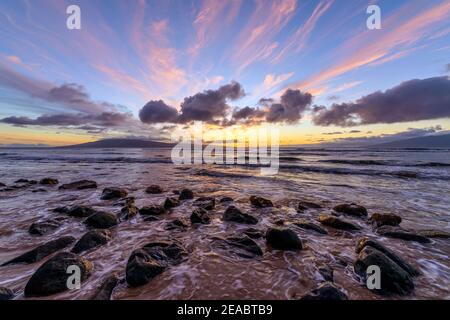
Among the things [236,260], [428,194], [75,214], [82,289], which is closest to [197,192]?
[75,214]

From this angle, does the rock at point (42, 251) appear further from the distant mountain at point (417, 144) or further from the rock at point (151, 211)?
the distant mountain at point (417, 144)

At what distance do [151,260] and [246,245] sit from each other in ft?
7.25

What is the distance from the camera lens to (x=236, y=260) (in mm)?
4637

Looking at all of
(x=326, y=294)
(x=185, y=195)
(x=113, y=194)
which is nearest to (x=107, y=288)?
(x=326, y=294)

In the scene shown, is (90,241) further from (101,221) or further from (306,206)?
(306,206)

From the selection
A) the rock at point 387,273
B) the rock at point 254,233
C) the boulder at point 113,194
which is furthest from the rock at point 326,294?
the boulder at point 113,194

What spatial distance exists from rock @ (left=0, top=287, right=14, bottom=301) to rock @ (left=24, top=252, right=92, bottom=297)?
8.3 inches

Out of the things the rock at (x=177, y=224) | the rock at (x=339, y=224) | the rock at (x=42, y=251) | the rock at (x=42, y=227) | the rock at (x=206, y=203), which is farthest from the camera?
the rock at (x=206, y=203)

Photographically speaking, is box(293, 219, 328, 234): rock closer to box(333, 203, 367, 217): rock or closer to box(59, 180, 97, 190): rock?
box(333, 203, 367, 217): rock

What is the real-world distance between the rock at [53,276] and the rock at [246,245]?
10.3ft

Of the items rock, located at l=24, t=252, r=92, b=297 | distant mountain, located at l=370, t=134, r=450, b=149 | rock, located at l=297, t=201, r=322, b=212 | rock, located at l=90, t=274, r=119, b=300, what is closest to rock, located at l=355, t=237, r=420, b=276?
rock, located at l=297, t=201, r=322, b=212

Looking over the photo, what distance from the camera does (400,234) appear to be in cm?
582

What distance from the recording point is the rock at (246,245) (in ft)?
15.9

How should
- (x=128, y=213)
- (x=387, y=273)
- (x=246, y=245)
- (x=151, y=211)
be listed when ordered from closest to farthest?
(x=387, y=273), (x=246, y=245), (x=128, y=213), (x=151, y=211)
